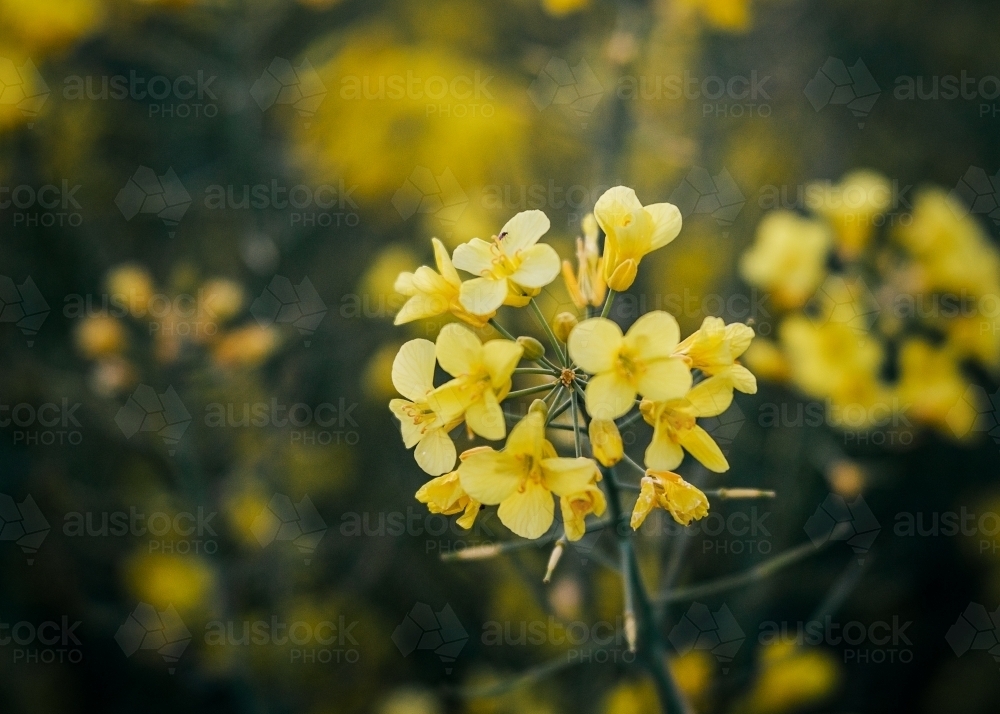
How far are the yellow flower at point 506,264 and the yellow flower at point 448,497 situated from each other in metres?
0.25

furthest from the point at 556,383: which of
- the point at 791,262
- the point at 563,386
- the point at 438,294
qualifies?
the point at 791,262

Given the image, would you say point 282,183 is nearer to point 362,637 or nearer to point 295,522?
point 295,522

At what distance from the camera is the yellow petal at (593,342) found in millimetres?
908

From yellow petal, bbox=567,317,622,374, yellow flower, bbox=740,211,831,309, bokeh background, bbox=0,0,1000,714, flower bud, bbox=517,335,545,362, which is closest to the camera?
yellow petal, bbox=567,317,622,374

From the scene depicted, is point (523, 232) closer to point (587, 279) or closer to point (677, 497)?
point (587, 279)

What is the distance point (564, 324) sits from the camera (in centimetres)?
105

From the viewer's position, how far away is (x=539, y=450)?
0.95 meters

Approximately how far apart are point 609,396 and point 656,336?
105 millimetres

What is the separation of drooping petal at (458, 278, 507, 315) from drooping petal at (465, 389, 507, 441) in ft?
0.42

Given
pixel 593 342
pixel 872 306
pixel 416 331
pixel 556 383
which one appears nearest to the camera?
pixel 593 342

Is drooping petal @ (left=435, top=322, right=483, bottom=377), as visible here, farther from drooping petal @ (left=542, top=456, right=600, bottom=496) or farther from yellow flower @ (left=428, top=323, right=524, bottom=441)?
drooping petal @ (left=542, top=456, right=600, bottom=496)

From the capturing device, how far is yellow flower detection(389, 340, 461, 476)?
3.25 feet

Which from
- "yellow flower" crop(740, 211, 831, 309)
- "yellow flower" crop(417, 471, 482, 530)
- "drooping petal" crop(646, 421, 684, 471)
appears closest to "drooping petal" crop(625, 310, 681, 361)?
"drooping petal" crop(646, 421, 684, 471)

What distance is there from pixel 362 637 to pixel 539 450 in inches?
103
